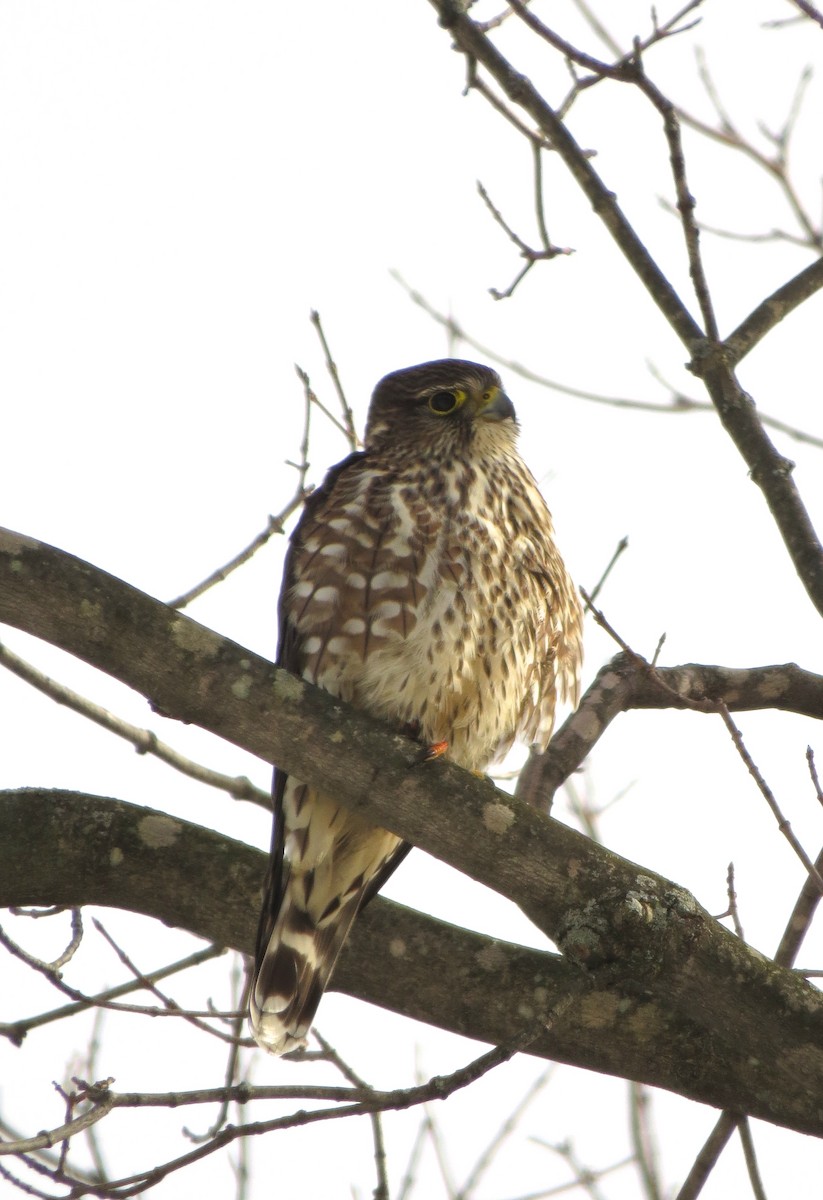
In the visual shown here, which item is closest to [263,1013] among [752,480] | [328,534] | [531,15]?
[328,534]

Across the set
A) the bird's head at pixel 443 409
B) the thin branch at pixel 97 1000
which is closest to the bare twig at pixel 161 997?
the thin branch at pixel 97 1000

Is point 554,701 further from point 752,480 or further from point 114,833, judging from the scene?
point 114,833

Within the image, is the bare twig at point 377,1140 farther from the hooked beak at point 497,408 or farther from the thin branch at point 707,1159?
the hooked beak at point 497,408

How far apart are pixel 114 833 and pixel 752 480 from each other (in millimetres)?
1894

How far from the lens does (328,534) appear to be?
163 inches

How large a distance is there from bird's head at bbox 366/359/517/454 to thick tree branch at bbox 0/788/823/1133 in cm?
191

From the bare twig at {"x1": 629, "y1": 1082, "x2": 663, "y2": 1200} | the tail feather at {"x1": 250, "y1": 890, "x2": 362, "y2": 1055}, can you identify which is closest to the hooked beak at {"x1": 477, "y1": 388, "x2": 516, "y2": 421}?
the tail feather at {"x1": 250, "y1": 890, "x2": 362, "y2": 1055}

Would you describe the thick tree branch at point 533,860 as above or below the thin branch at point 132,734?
below

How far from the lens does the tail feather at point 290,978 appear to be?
12.3ft

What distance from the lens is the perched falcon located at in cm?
385

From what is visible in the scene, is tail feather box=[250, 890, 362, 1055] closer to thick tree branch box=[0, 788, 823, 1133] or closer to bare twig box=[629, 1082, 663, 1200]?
thick tree branch box=[0, 788, 823, 1133]

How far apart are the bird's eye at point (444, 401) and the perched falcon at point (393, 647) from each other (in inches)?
20.1

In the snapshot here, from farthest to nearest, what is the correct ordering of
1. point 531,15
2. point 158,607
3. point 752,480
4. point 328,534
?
1. point 328,534
2. point 752,480
3. point 531,15
4. point 158,607

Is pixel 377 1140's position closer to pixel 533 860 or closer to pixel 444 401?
pixel 533 860
